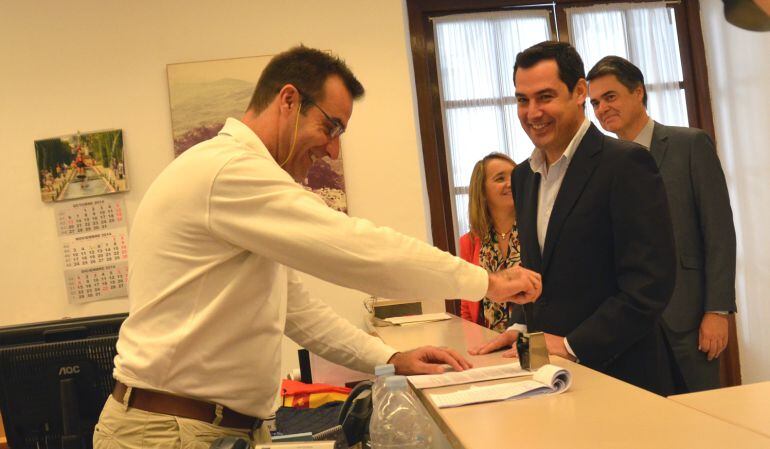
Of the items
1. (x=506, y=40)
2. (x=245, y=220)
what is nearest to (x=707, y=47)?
(x=506, y=40)

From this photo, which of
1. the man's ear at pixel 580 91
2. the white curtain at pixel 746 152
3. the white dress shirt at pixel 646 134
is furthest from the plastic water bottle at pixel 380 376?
the white curtain at pixel 746 152

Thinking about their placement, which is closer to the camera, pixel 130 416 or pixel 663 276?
pixel 130 416

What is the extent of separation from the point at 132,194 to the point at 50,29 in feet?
3.50

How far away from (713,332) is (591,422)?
1.62m

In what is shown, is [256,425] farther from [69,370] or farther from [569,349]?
[569,349]

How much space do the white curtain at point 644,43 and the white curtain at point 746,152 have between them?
0.25 m

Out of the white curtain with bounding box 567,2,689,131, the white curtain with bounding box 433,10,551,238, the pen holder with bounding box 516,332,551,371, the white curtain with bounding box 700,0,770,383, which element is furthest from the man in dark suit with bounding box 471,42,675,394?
the white curtain with bounding box 700,0,770,383

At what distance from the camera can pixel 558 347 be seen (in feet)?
6.37

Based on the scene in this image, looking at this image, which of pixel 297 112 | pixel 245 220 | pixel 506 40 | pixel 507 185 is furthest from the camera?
pixel 506 40

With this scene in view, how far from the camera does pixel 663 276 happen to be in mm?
1926

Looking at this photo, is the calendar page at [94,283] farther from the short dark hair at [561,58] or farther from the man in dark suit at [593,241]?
the short dark hair at [561,58]

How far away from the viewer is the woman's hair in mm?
3930

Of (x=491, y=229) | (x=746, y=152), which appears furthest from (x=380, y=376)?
(x=746, y=152)

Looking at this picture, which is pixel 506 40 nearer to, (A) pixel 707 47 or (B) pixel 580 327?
(A) pixel 707 47
